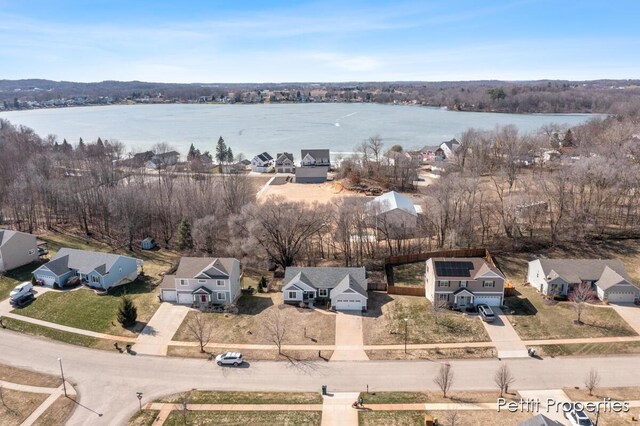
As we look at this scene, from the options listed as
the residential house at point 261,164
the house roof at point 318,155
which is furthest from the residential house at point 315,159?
the residential house at point 261,164

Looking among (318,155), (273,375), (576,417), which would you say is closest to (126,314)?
(273,375)

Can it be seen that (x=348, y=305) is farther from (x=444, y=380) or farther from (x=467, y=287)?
(x=444, y=380)

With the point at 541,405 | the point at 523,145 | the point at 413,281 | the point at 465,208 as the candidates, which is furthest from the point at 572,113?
the point at 541,405

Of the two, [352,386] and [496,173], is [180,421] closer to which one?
[352,386]

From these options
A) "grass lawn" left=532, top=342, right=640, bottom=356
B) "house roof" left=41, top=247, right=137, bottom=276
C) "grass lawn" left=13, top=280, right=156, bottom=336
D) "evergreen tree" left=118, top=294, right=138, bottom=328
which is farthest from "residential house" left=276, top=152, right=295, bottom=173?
"grass lawn" left=532, top=342, right=640, bottom=356

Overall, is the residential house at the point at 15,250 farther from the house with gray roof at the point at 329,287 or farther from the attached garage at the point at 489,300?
the attached garage at the point at 489,300

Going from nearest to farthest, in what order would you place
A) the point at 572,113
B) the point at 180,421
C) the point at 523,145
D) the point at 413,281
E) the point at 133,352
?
the point at 180,421, the point at 133,352, the point at 413,281, the point at 523,145, the point at 572,113
